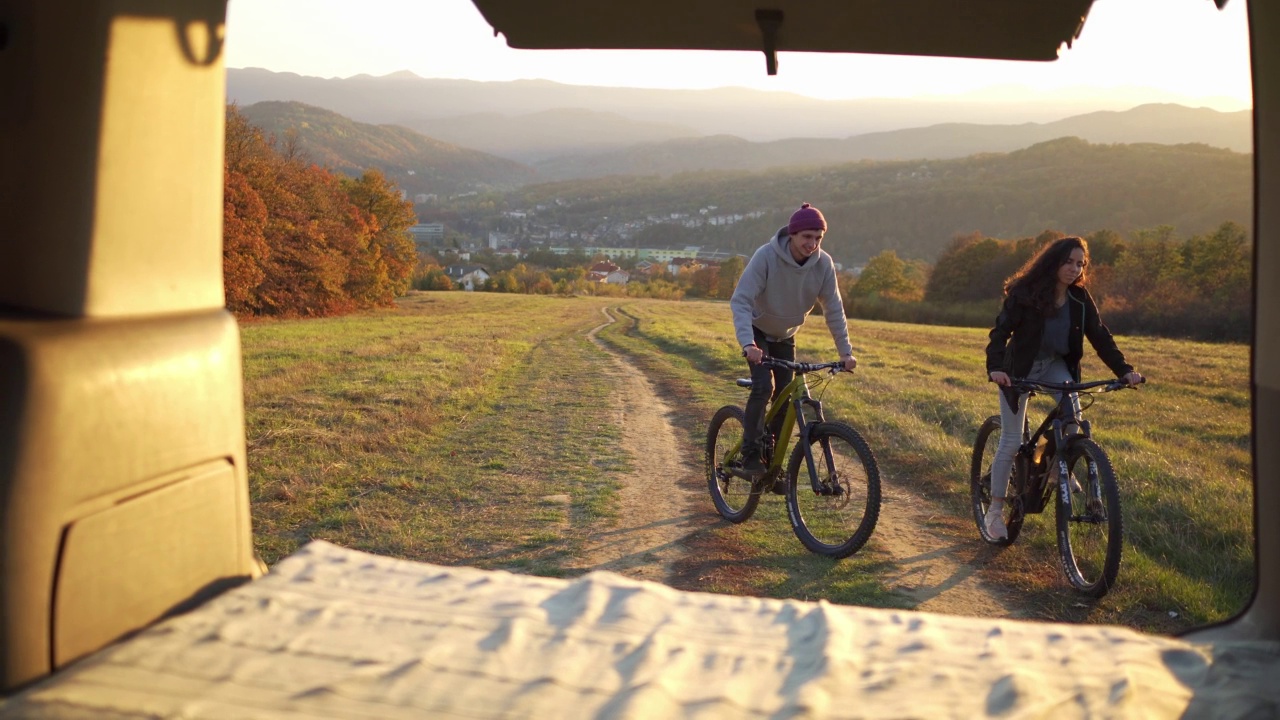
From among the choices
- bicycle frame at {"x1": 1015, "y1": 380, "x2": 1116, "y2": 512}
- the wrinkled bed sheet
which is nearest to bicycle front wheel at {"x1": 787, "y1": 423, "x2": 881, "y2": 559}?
bicycle frame at {"x1": 1015, "y1": 380, "x2": 1116, "y2": 512}

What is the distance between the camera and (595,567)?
18.7ft

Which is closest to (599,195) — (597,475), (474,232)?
(474,232)

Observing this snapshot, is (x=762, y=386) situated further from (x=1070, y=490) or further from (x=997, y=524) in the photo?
(x=1070, y=490)

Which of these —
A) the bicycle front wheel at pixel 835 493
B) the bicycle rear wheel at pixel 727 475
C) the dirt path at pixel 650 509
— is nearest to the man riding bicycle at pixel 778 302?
the bicycle rear wheel at pixel 727 475

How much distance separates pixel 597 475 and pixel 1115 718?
6.66 meters

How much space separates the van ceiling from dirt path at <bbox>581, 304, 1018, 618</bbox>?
3.13 m

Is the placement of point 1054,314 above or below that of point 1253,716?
above

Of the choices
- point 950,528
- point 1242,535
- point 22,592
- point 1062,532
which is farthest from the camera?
point 950,528

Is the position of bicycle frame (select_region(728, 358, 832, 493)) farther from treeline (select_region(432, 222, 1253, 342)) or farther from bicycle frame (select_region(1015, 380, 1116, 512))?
treeline (select_region(432, 222, 1253, 342))

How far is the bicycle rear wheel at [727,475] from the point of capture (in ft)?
22.3

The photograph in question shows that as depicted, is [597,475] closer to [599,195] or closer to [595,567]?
[595,567]

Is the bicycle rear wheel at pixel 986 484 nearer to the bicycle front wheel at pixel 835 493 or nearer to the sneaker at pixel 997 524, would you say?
the sneaker at pixel 997 524

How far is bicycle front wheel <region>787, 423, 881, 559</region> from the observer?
583 centimetres

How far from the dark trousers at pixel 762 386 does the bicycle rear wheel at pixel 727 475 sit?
0.18m
